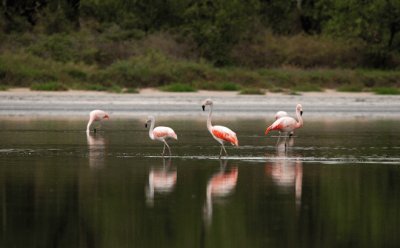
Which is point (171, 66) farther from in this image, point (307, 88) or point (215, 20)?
point (215, 20)

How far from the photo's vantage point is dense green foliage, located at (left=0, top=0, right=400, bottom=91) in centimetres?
4400

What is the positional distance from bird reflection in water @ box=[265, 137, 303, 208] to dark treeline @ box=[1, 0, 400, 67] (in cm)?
3023

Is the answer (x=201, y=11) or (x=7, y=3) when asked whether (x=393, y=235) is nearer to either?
(x=201, y=11)

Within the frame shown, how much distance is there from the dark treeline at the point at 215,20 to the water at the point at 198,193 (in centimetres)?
2754

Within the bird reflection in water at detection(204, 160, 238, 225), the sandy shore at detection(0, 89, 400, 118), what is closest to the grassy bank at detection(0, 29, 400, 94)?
the sandy shore at detection(0, 89, 400, 118)

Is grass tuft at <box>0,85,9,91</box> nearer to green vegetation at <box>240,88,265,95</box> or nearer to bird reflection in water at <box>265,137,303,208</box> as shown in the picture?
green vegetation at <box>240,88,265,95</box>

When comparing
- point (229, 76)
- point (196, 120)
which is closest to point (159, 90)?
point (229, 76)

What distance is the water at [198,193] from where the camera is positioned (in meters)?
10.7

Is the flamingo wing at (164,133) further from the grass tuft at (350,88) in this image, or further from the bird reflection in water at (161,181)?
the grass tuft at (350,88)

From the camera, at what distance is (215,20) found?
50781 mm

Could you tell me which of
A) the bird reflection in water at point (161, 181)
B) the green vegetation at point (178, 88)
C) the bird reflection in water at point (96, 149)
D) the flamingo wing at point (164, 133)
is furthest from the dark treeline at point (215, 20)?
the bird reflection in water at point (161, 181)

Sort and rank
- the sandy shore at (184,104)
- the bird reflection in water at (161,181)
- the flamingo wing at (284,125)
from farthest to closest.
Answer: the sandy shore at (184,104)
the flamingo wing at (284,125)
the bird reflection in water at (161,181)

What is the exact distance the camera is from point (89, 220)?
454 inches

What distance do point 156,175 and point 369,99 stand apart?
2412 cm
